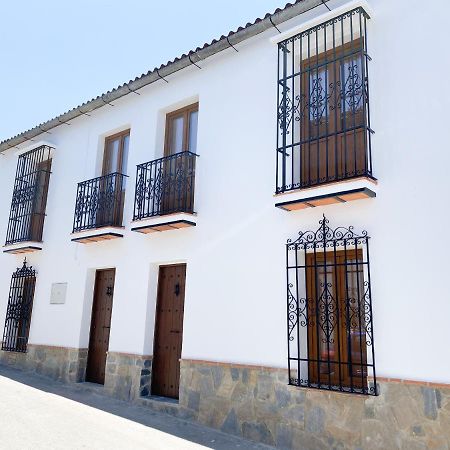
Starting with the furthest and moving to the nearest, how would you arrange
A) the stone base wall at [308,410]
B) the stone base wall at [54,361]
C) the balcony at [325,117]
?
the stone base wall at [54,361], the balcony at [325,117], the stone base wall at [308,410]

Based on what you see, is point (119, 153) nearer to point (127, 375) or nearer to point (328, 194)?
point (127, 375)

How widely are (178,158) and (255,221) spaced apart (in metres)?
2.01

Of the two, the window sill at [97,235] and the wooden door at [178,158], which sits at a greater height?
the wooden door at [178,158]

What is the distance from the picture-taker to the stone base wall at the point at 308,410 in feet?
14.7

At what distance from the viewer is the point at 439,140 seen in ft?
16.3

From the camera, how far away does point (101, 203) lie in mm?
8500

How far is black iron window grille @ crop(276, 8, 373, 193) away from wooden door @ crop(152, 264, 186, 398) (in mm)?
2546

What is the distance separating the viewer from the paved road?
16.5 feet

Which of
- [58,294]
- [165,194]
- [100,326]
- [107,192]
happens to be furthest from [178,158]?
[58,294]

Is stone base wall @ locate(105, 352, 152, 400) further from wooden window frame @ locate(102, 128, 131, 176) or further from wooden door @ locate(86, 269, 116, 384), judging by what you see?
wooden window frame @ locate(102, 128, 131, 176)

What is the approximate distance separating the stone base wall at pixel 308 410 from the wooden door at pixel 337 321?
31 cm

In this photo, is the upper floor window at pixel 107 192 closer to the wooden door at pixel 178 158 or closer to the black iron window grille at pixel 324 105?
the wooden door at pixel 178 158

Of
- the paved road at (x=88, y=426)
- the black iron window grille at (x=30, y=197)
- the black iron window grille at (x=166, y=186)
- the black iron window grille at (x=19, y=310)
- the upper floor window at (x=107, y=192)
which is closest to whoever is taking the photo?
the paved road at (x=88, y=426)

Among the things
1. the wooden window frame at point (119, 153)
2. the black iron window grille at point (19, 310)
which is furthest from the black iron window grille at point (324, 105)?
the black iron window grille at point (19, 310)
